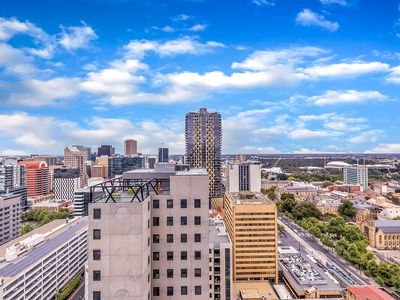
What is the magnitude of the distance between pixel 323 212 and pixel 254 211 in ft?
324

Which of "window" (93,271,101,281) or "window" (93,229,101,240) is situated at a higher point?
"window" (93,229,101,240)

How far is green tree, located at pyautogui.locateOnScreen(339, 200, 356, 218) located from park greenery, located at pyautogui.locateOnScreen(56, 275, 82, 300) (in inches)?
5473

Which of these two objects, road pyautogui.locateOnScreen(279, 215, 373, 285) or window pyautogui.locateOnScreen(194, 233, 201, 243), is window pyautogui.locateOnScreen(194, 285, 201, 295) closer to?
window pyautogui.locateOnScreen(194, 233, 201, 243)

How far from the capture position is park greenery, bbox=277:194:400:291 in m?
90.6

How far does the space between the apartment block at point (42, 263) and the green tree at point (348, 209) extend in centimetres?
13500

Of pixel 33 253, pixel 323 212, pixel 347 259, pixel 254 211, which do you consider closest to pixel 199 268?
pixel 33 253

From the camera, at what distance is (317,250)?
12506cm

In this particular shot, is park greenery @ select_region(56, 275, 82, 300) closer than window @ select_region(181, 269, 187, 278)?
No

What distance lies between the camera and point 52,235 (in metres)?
97.8

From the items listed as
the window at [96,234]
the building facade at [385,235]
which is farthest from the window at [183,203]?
the building facade at [385,235]

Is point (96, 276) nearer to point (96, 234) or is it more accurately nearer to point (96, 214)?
point (96, 234)

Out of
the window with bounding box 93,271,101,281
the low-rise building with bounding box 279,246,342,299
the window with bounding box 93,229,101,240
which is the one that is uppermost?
the window with bounding box 93,229,101,240

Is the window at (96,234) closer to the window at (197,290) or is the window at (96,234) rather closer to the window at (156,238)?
the window at (156,238)

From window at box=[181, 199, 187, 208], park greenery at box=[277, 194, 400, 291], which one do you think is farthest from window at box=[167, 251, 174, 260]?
park greenery at box=[277, 194, 400, 291]
